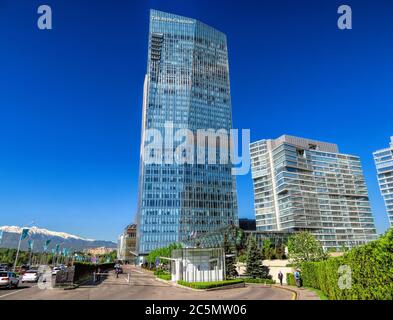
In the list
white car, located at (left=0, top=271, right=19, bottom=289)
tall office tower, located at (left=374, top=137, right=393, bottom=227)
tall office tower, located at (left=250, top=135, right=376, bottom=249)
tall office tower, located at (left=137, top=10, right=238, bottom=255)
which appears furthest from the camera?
tall office tower, located at (left=374, top=137, right=393, bottom=227)

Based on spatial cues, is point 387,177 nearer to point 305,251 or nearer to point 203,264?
point 305,251

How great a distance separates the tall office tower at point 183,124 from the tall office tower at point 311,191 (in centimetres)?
3103

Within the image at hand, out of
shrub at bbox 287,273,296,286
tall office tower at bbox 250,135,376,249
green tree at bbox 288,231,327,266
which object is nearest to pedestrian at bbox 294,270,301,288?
shrub at bbox 287,273,296,286

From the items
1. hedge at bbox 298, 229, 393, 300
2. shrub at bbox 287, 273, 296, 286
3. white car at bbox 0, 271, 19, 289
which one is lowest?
shrub at bbox 287, 273, 296, 286

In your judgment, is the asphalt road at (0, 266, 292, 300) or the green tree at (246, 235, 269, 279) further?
the green tree at (246, 235, 269, 279)

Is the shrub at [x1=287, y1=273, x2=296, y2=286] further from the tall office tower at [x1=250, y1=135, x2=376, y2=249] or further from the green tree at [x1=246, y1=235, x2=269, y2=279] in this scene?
the tall office tower at [x1=250, y1=135, x2=376, y2=249]

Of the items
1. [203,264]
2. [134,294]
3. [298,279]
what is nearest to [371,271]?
[134,294]

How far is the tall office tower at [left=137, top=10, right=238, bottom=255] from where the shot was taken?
130500 millimetres

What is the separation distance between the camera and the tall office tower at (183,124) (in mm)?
130500

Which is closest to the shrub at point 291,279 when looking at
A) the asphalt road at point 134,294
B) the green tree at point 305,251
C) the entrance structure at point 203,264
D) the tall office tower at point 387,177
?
the green tree at point 305,251

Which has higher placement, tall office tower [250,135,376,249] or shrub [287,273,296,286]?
tall office tower [250,135,376,249]

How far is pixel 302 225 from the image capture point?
147000mm

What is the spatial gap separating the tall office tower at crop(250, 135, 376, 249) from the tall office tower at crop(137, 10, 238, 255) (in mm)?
31034

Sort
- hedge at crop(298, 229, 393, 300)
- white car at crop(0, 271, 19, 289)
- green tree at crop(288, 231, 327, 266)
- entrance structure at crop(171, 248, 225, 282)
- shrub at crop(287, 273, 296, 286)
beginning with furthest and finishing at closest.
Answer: green tree at crop(288, 231, 327, 266) → shrub at crop(287, 273, 296, 286) → entrance structure at crop(171, 248, 225, 282) → white car at crop(0, 271, 19, 289) → hedge at crop(298, 229, 393, 300)
